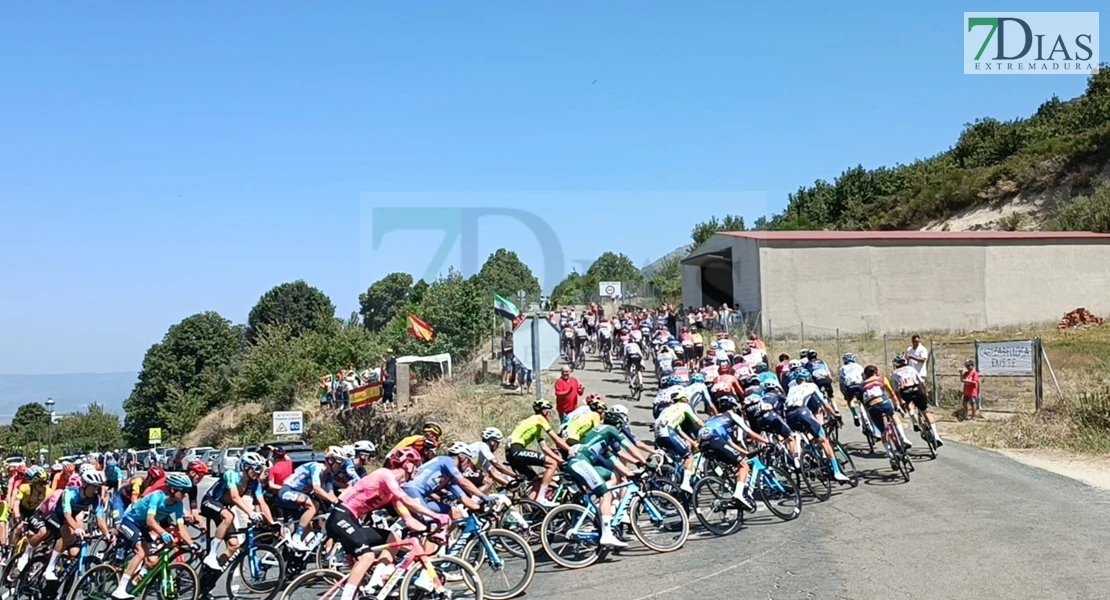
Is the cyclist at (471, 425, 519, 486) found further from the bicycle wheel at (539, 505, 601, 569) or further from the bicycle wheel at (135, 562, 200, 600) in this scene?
the bicycle wheel at (135, 562, 200, 600)

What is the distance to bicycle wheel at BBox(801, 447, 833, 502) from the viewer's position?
14.0m

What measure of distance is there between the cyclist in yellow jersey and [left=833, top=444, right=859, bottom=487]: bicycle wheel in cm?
464

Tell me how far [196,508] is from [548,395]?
17.4 meters

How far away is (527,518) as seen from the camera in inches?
490

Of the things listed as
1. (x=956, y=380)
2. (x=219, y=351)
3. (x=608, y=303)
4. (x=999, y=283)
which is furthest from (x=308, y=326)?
(x=956, y=380)

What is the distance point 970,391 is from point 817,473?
10379mm

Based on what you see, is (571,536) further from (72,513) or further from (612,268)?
(612,268)

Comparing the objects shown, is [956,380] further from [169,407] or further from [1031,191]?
[169,407]

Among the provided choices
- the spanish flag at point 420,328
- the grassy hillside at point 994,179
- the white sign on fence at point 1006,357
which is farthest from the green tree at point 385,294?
the white sign on fence at point 1006,357

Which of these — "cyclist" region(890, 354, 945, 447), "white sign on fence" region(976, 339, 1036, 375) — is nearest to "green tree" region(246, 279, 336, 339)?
"white sign on fence" region(976, 339, 1036, 375)

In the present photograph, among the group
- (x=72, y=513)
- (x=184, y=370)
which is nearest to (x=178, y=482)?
(x=72, y=513)

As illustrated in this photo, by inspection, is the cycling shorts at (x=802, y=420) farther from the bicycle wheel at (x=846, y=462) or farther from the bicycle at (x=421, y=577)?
the bicycle at (x=421, y=577)

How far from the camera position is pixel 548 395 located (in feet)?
97.3

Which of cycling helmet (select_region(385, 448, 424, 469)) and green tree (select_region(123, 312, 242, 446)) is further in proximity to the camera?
green tree (select_region(123, 312, 242, 446))
